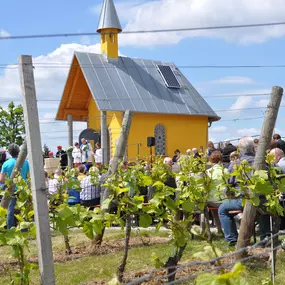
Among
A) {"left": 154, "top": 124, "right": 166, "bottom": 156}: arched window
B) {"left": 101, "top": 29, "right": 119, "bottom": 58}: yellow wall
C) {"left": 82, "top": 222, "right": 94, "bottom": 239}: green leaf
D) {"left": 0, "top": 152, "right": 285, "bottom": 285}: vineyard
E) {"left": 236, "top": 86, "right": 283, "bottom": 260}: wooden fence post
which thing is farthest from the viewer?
{"left": 101, "top": 29, "right": 119, "bottom": 58}: yellow wall

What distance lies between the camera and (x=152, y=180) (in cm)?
610

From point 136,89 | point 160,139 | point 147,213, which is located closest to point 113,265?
point 147,213

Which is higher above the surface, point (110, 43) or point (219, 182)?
point (110, 43)

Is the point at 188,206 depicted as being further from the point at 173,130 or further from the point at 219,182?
the point at 173,130

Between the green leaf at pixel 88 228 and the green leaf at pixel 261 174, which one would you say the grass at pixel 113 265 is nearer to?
the green leaf at pixel 88 228

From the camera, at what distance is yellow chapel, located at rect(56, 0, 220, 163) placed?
28.8 m

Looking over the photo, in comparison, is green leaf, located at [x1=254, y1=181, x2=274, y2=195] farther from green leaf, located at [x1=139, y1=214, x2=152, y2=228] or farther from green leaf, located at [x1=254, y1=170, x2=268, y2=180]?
green leaf, located at [x1=139, y1=214, x2=152, y2=228]

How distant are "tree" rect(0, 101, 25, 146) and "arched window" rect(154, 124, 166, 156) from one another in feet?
33.3

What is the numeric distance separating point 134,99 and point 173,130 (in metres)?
2.99

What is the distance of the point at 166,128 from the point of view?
101 ft

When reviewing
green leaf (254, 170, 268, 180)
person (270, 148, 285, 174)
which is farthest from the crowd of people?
green leaf (254, 170, 268, 180)

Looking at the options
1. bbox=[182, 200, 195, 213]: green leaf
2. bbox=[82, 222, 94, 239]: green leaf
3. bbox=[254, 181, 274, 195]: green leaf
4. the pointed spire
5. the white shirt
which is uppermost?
the pointed spire

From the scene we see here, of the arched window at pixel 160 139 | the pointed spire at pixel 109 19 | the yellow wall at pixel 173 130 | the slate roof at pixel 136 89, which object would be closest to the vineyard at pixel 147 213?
the slate roof at pixel 136 89

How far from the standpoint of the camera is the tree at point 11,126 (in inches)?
1454
